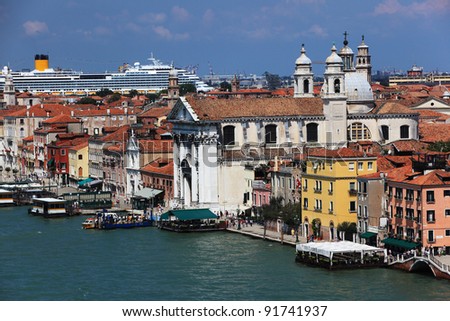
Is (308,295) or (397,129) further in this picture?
(397,129)

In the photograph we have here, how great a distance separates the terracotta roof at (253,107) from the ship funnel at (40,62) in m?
52.4

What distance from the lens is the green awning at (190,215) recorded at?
22.8 meters

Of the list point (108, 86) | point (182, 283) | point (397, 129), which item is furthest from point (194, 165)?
point (108, 86)

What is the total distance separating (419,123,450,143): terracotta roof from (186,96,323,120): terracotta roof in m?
2.25

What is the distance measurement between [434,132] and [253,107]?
403 centimetres

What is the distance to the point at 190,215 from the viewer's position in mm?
22953

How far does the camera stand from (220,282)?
16656 millimetres

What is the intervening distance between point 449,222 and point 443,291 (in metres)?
2.15

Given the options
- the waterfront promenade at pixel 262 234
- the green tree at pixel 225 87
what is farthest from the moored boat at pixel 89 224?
the green tree at pixel 225 87

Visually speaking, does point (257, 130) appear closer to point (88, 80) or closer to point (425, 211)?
point (425, 211)

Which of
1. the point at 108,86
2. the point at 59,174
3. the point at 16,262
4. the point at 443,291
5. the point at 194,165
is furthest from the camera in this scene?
the point at 108,86

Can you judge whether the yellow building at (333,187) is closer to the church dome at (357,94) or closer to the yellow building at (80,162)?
the church dome at (357,94)

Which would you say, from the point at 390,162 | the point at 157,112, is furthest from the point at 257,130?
the point at 157,112
